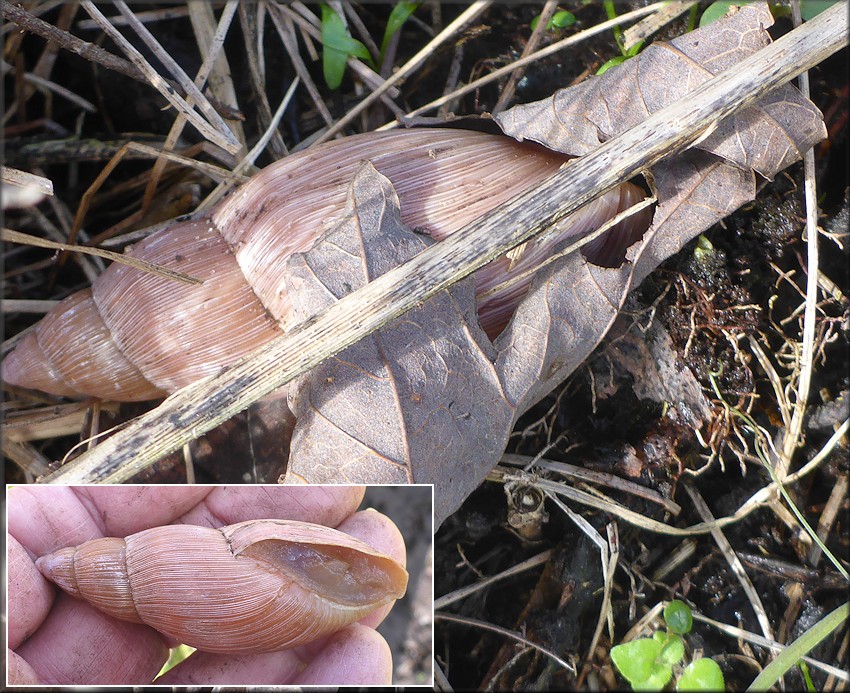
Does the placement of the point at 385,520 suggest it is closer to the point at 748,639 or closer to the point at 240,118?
the point at 748,639

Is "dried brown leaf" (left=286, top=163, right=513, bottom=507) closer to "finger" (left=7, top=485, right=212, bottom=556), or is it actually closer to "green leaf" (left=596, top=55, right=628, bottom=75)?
"finger" (left=7, top=485, right=212, bottom=556)

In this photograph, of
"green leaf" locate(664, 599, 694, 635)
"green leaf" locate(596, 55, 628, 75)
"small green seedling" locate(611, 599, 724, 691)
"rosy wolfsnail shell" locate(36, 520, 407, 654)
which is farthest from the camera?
"green leaf" locate(596, 55, 628, 75)

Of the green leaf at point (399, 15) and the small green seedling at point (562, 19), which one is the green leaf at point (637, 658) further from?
the green leaf at point (399, 15)

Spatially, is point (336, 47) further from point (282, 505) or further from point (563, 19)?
point (282, 505)

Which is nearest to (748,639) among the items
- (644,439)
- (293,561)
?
(644,439)

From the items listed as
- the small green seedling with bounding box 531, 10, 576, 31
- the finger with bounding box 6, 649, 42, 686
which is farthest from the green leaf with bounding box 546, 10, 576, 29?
the finger with bounding box 6, 649, 42, 686

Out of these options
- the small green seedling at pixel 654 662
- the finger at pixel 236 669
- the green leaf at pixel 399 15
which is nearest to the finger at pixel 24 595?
the finger at pixel 236 669

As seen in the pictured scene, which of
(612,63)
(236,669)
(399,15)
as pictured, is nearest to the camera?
(236,669)

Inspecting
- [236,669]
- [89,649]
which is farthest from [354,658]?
[89,649]
